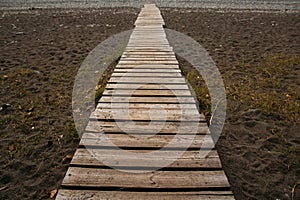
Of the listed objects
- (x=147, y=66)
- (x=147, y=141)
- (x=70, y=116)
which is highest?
(x=147, y=141)

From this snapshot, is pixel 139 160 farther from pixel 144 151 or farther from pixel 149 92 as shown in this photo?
pixel 149 92

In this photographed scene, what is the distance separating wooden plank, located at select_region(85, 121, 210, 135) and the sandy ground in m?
0.51

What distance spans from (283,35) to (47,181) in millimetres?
10348

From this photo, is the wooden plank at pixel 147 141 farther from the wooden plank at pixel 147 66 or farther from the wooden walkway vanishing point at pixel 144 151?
the wooden plank at pixel 147 66

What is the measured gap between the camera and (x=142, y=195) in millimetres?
2305

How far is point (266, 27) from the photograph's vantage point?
1125cm

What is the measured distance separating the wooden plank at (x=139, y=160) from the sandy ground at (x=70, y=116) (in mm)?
487

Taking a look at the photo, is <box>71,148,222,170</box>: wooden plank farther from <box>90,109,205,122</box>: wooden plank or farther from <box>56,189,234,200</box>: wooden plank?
<box>90,109,205,122</box>: wooden plank

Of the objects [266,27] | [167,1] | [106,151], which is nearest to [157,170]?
[106,151]

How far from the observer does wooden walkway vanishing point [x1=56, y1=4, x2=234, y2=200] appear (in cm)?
236

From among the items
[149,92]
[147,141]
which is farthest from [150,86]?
[147,141]

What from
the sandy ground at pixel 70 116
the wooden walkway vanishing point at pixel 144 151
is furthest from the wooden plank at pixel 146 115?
the sandy ground at pixel 70 116

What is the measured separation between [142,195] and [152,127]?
47.2 inches

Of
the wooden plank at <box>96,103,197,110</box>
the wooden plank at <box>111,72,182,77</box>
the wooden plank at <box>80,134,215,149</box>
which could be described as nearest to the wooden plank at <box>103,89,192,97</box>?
the wooden plank at <box>96,103,197,110</box>
